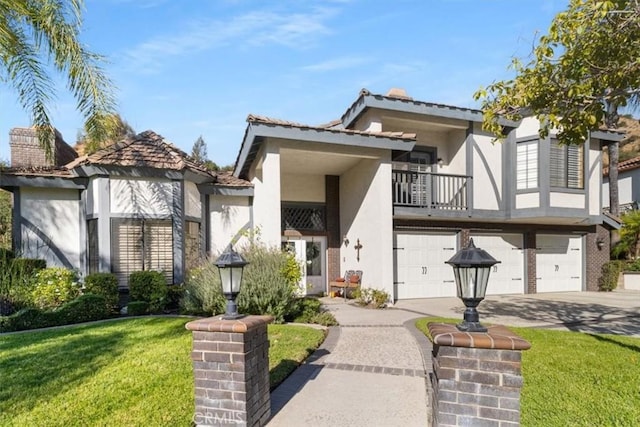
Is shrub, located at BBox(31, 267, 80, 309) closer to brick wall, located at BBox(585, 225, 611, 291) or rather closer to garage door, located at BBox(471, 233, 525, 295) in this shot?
garage door, located at BBox(471, 233, 525, 295)

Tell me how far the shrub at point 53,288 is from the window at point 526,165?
1439cm

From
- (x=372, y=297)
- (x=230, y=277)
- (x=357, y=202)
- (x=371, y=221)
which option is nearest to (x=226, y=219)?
(x=357, y=202)

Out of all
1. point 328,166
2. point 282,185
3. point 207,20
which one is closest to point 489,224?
point 328,166

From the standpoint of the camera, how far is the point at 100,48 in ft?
26.9

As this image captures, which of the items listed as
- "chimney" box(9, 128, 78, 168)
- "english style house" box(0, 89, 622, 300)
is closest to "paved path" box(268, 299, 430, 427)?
"english style house" box(0, 89, 622, 300)

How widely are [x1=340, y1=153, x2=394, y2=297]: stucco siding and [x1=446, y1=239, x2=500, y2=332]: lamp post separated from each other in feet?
24.7

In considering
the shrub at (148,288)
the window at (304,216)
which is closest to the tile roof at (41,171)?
the shrub at (148,288)

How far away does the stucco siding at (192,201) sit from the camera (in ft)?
36.0

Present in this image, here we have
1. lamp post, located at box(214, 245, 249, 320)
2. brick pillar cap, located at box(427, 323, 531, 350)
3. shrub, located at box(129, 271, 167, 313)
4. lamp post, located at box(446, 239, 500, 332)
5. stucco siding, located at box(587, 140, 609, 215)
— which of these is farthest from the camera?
stucco siding, located at box(587, 140, 609, 215)

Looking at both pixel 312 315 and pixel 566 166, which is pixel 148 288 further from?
pixel 566 166

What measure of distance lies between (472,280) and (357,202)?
9.38m

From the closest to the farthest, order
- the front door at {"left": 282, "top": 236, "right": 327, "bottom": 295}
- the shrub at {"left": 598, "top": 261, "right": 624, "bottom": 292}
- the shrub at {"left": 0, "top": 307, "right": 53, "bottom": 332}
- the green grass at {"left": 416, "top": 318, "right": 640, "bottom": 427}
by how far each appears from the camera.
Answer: the green grass at {"left": 416, "top": 318, "right": 640, "bottom": 427}
the shrub at {"left": 0, "top": 307, "right": 53, "bottom": 332}
the front door at {"left": 282, "top": 236, "right": 327, "bottom": 295}
the shrub at {"left": 598, "top": 261, "right": 624, "bottom": 292}

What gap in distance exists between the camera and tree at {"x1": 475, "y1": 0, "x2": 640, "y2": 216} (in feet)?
19.0

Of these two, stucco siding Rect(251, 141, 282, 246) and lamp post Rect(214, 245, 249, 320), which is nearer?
lamp post Rect(214, 245, 249, 320)
